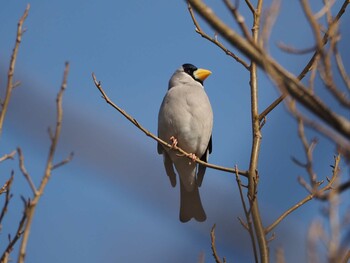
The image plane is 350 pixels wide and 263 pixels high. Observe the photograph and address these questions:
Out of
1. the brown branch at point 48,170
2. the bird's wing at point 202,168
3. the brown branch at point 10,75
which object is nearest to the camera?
the brown branch at point 48,170

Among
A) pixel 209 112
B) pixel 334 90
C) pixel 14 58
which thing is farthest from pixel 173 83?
pixel 334 90

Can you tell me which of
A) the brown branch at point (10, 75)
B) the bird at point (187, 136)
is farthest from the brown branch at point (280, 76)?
the bird at point (187, 136)

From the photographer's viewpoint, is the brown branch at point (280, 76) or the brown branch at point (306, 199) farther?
the brown branch at point (306, 199)

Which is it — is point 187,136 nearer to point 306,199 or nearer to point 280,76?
point 306,199

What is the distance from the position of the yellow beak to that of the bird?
2.48ft

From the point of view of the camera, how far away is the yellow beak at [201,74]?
7262 millimetres

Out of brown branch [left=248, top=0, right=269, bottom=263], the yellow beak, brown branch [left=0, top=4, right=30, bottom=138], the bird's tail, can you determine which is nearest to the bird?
the bird's tail

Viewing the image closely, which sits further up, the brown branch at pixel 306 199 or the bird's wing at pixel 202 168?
the bird's wing at pixel 202 168

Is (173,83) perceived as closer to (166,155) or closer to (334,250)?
(166,155)

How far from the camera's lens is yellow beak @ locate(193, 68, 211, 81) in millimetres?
7262

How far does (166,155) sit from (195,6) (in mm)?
4544

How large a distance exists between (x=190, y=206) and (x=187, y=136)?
0.69 meters

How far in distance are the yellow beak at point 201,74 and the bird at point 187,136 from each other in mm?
755

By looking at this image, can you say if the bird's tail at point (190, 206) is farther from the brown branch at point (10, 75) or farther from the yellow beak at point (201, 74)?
the brown branch at point (10, 75)
